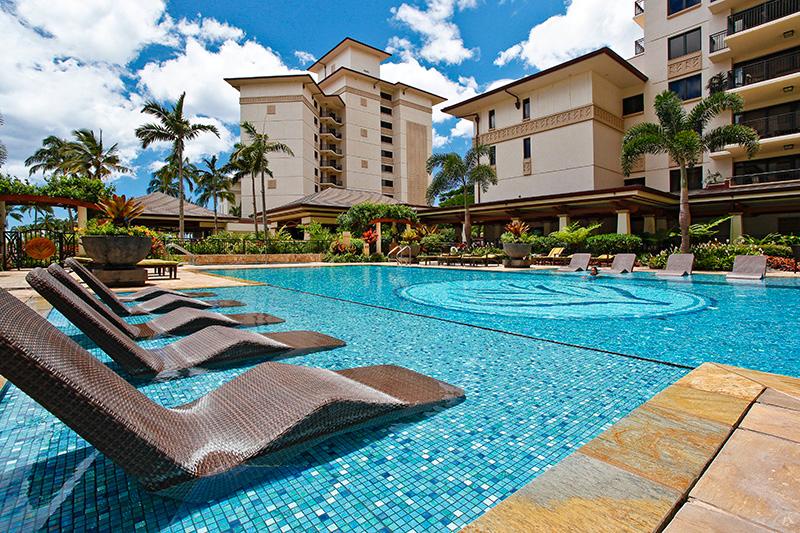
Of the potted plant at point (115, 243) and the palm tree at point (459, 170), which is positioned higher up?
the palm tree at point (459, 170)

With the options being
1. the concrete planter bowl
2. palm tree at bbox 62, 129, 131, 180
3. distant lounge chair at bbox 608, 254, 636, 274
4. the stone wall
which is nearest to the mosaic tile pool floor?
the concrete planter bowl

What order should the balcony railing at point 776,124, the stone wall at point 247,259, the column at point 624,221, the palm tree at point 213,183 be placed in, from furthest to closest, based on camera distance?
the palm tree at point 213,183
the stone wall at point 247,259
the balcony railing at point 776,124
the column at point 624,221

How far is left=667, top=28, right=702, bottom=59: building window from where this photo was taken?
84.1 feet

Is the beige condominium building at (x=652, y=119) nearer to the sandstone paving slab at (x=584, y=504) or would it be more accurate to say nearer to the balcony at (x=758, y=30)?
the balcony at (x=758, y=30)

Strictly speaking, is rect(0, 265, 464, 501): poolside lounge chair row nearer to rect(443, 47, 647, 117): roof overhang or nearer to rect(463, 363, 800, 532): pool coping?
rect(463, 363, 800, 532): pool coping

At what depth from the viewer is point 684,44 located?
26.1 meters

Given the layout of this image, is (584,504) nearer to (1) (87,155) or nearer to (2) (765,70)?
(2) (765,70)

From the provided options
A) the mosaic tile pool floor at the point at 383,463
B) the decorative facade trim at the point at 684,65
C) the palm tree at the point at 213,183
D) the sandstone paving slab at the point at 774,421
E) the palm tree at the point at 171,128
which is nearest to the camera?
the mosaic tile pool floor at the point at 383,463

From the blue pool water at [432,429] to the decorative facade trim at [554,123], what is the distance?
925 inches

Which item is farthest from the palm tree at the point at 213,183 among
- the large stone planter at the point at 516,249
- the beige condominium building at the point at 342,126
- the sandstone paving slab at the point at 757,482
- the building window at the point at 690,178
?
the sandstone paving slab at the point at 757,482

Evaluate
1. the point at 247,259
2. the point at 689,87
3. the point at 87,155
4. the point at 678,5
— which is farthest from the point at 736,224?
the point at 87,155

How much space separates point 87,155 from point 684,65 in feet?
140

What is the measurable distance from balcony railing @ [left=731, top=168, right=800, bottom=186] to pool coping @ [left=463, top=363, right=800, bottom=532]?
91.5 ft

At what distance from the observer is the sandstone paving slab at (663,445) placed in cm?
171
